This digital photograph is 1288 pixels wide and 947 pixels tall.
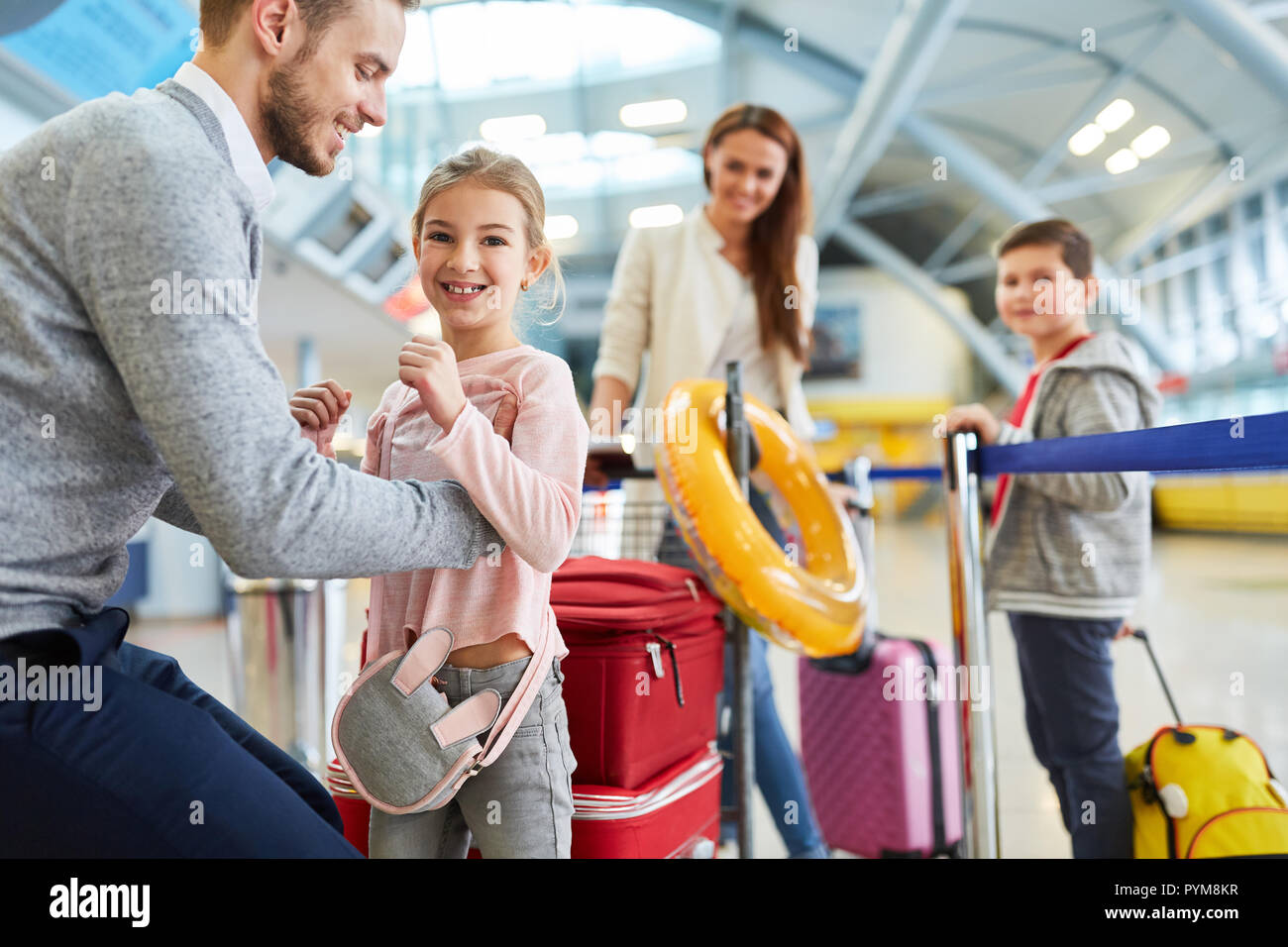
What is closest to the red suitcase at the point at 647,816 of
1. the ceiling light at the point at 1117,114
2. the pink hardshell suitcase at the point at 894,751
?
the pink hardshell suitcase at the point at 894,751

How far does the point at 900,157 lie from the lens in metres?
13.1

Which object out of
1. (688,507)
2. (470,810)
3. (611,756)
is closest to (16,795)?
(470,810)

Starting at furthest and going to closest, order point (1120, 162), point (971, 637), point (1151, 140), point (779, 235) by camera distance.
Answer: point (1120, 162) → point (1151, 140) → point (779, 235) → point (971, 637)

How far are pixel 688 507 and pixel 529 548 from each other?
0.50 m

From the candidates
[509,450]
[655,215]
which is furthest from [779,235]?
[509,450]

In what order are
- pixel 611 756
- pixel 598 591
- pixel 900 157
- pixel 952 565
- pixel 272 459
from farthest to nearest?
1. pixel 900 157
2. pixel 952 565
3. pixel 598 591
4. pixel 611 756
5. pixel 272 459

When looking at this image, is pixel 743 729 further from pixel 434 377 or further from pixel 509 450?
pixel 434 377

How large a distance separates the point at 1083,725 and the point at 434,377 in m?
1.49

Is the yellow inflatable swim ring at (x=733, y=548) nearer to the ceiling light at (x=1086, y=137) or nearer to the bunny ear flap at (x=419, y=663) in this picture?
the bunny ear flap at (x=419, y=663)

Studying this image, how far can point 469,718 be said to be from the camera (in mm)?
900

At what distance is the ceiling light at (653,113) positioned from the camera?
1.54m

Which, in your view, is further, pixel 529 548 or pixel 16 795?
pixel 529 548

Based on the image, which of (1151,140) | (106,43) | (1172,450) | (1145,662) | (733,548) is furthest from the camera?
(1145,662)
